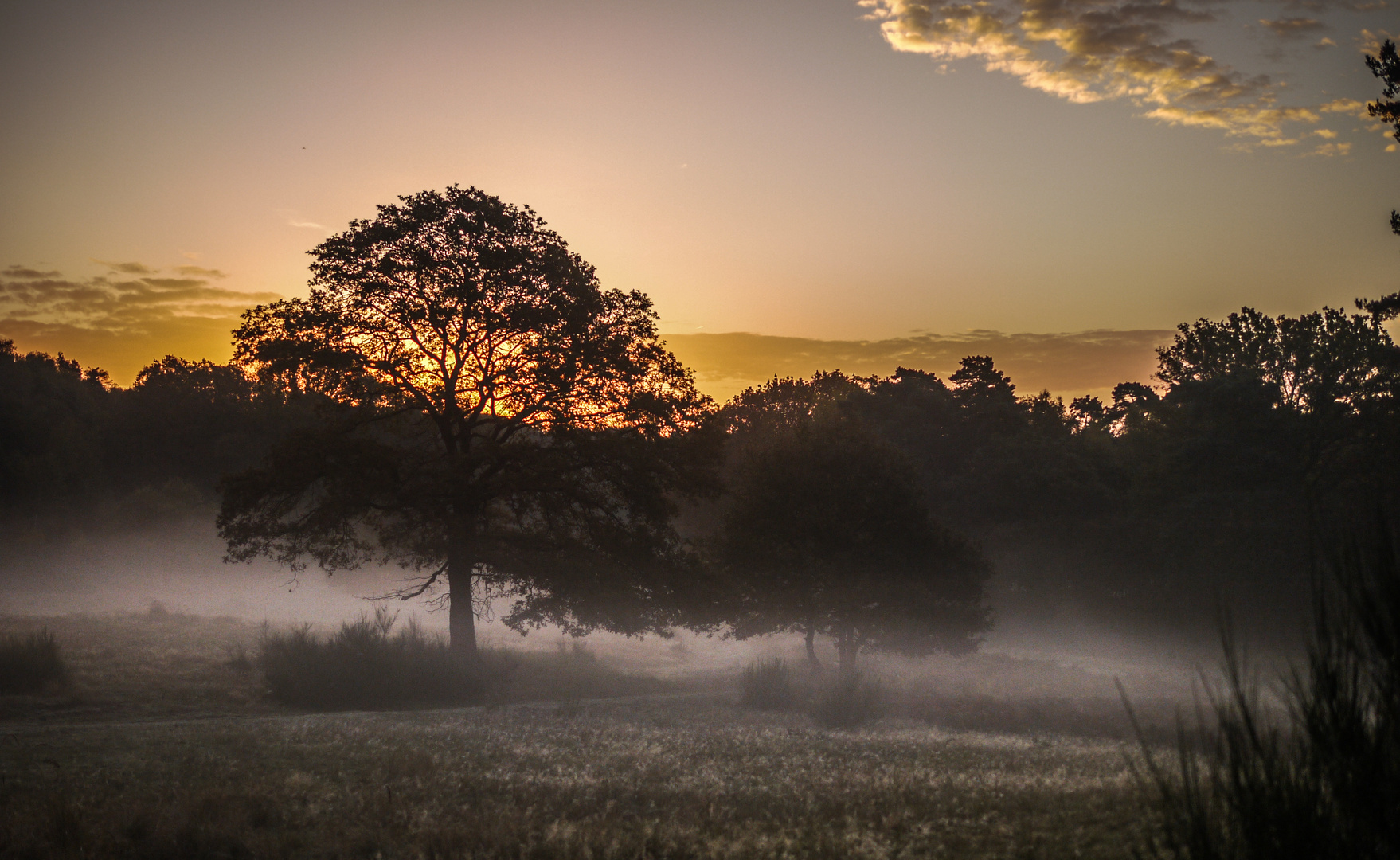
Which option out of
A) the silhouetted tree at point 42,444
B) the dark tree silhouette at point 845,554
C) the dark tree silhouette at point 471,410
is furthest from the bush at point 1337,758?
the silhouetted tree at point 42,444

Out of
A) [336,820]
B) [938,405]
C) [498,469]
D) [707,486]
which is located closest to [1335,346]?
[938,405]

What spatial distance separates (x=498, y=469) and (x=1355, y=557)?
81.2ft

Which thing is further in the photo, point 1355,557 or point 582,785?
point 582,785

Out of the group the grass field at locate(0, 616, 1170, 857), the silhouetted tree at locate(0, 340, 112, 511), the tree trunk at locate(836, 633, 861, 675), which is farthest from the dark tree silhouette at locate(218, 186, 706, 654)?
the silhouetted tree at locate(0, 340, 112, 511)

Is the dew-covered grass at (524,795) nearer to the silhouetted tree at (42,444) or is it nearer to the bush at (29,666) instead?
the bush at (29,666)

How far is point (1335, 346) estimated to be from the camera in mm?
49375

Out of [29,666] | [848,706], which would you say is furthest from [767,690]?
[29,666]

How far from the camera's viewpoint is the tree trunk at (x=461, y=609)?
88.2ft

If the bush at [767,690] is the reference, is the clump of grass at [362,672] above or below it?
above

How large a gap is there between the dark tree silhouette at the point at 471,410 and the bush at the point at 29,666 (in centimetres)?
512

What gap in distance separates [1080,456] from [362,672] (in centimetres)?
4318

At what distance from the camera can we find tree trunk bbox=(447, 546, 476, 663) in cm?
2688

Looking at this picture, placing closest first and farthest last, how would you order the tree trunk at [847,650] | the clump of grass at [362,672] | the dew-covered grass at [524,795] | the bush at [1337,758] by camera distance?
the bush at [1337,758], the dew-covered grass at [524,795], the clump of grass at [362,672], the tree trunk at [847,650]

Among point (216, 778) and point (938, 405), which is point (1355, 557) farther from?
point (938, 405)
